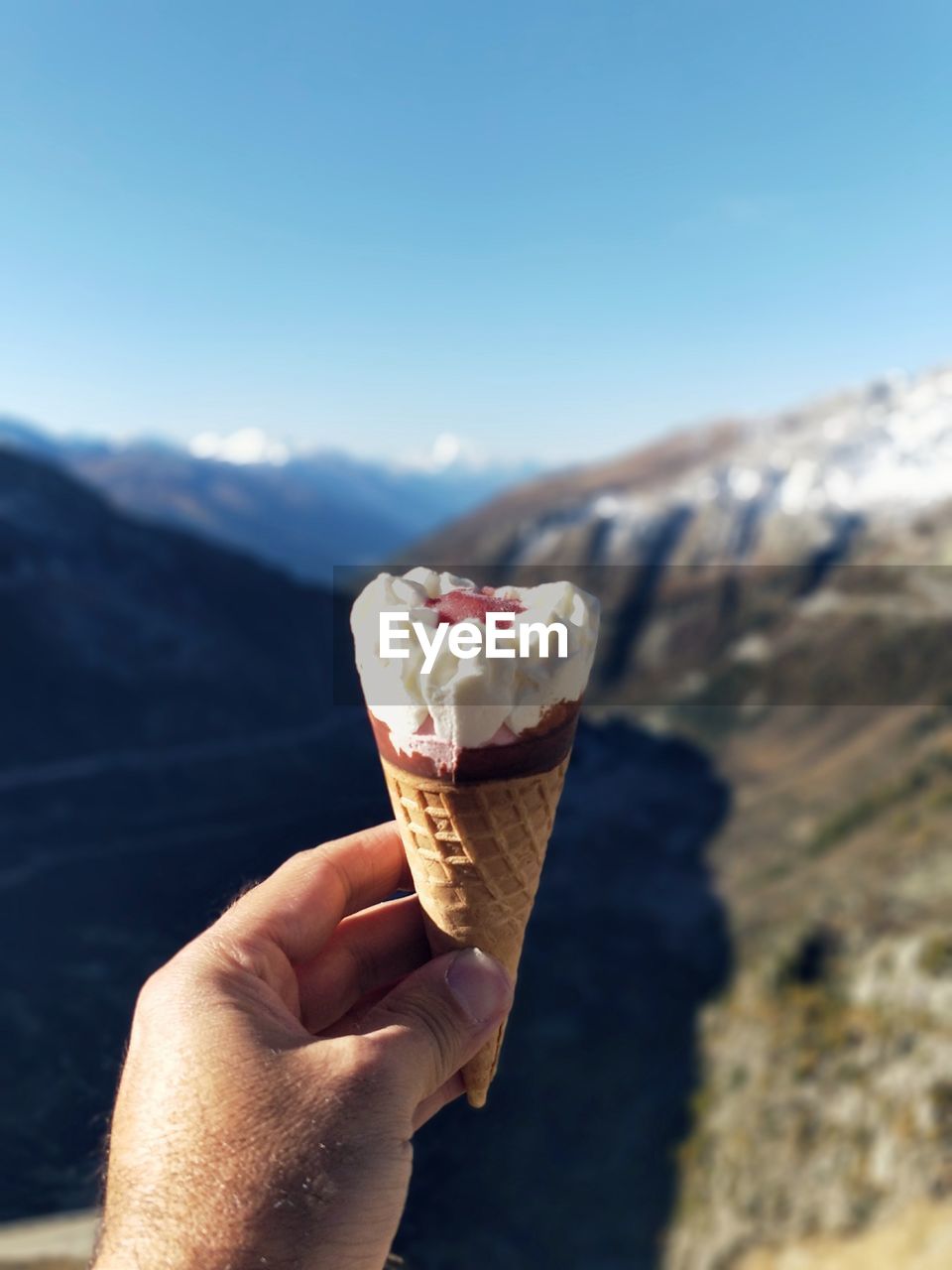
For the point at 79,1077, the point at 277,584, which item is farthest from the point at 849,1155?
the point at 277,584

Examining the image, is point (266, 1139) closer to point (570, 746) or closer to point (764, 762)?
point (570, 746)

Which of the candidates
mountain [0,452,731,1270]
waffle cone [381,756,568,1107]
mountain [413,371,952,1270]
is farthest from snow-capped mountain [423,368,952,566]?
waffle cone [381,756,568,1107]

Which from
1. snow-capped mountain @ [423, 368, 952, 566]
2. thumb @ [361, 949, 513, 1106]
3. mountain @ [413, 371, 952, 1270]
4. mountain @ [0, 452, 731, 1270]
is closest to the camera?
thumb @ [361, 949, 513, 1106]

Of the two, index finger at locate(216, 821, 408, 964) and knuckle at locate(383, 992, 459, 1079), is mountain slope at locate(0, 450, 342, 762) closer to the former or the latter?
index finger at locate(216, 821, 408, 964)

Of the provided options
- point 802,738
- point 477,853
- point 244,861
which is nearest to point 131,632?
point 802,738

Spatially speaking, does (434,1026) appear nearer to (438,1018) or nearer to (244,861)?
(438,1018)

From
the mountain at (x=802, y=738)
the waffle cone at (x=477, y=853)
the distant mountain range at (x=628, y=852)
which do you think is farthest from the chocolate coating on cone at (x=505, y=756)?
the mountain at (x=802, y=738)

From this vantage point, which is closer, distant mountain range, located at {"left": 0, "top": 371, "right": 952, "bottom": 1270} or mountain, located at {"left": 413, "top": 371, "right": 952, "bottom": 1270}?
distant mountain range, located at {"left": 0, "top": 371, "right": 952, "bottom": 1270}

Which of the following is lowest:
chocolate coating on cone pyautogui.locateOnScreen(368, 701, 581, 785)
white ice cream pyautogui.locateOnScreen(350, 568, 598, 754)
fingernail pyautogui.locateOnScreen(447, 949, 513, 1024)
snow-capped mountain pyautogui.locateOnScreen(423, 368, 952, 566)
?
snow-capped mountain pyautogui.locateOnScreen(423, 368, 952, 566)
